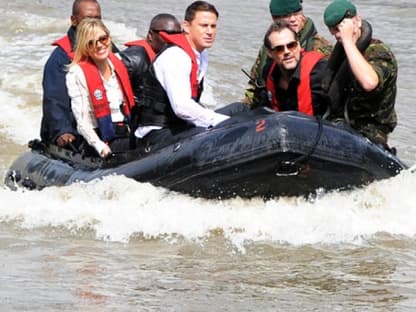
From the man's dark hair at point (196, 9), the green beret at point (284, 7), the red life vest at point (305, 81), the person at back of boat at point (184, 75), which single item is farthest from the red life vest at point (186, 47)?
the green beret at point (284, 7)

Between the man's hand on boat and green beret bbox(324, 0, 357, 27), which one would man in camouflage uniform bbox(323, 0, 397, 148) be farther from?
the man's hand on boat

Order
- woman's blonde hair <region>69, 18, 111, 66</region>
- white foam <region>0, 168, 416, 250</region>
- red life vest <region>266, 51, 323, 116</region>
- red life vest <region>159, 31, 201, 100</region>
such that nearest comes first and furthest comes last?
white foam <region>0, 168, 416, 250</region>, red life vest <region>266, 51, 323, 116</region>, red life vest <region>159, 31, 201, 100</region>, woman's blonde hair <region>69, 18, 111, 66</region>

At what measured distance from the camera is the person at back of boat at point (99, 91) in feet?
20.6

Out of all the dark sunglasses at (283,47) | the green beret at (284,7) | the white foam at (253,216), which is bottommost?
Answer: the white foam at (253,216)

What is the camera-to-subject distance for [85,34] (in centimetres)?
623

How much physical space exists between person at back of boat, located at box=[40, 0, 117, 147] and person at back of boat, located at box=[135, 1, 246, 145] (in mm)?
1025

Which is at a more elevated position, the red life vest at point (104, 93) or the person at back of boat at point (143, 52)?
the person at back of boat at point (143, 52)

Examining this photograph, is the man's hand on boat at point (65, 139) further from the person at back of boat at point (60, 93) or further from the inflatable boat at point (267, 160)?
the inflatable boat at point (267, 160)

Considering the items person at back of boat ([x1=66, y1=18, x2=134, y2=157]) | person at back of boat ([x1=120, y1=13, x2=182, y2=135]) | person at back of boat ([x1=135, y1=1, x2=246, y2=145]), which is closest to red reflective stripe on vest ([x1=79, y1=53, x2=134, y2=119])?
person at back of boat ([x1=66, y1=18, x2=134, y2=157])

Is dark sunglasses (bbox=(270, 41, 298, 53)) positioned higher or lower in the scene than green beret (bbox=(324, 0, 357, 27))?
lower

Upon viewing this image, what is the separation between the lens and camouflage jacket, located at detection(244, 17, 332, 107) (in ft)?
20.4

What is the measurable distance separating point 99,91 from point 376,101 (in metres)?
1.60

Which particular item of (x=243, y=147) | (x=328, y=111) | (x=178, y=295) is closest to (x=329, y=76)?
(x=328, y=111)

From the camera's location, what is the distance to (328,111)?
19.1ft
